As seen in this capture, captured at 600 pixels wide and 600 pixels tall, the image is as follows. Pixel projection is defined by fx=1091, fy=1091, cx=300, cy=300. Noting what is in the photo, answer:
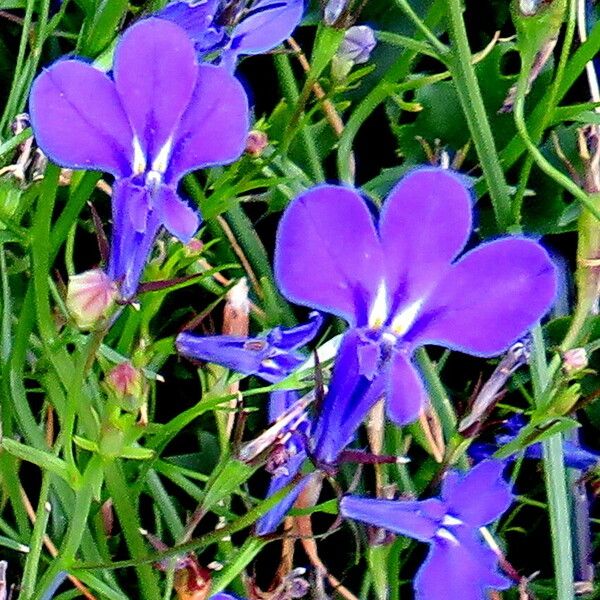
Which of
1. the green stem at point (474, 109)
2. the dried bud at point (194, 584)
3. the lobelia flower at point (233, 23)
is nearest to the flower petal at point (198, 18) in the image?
the lobelia flower at point (233, 23)

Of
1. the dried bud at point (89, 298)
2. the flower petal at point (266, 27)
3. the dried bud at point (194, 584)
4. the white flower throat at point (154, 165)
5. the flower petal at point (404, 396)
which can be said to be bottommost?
the dried bud at point (194, 584)

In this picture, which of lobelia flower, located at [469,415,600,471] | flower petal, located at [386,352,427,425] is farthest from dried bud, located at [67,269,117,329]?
lobelia flower, located at [469,415,600,471]

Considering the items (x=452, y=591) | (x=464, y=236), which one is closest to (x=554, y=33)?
(x=464, y=236)

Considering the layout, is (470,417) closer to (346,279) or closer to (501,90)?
(346,279)

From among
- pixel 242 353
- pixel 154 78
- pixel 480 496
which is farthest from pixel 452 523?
pixel 154 78

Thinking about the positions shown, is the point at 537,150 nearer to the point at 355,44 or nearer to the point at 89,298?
the point at 355,44

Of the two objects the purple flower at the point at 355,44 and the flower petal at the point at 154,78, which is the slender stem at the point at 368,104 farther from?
the flower petal at the point at 154,78

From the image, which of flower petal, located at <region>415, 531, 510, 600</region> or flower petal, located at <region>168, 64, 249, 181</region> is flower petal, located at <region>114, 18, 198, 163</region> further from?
flower petal, located at <region>415, 531, 510, 600</region>
